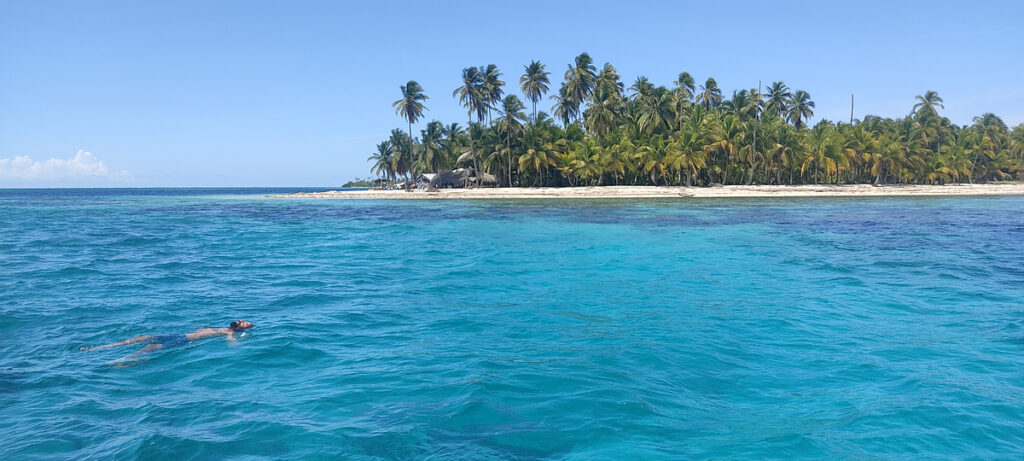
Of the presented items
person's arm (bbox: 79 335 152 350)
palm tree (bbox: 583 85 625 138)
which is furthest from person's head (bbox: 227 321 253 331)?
palm tree (bbox: 583 85 625 138)

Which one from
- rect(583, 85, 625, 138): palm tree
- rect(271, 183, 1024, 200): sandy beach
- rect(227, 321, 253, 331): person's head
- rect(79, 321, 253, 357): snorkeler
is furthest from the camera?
rect(583, 85, 625, 138): palm tree

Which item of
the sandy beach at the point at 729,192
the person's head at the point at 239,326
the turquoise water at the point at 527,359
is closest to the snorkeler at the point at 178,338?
the person's head at the point at 239,326

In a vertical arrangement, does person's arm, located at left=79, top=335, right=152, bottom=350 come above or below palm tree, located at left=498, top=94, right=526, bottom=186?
below

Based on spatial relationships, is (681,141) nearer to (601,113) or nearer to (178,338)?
(601,113)

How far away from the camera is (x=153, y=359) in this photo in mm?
7227

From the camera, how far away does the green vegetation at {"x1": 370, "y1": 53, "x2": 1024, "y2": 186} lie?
2251 inches

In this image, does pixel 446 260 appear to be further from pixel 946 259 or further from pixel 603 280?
pixel 946 259

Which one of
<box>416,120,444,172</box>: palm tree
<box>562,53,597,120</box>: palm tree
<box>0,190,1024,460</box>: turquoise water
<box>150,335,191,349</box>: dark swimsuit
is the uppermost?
<box>562,53,597,120</box>: palm tree

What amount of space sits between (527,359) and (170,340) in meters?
5.29

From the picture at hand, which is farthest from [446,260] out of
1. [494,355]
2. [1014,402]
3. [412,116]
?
[412,116]

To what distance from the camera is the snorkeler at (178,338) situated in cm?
766

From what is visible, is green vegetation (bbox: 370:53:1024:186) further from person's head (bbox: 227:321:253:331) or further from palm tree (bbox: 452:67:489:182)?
person's head (bbox: 227:321:253:331)

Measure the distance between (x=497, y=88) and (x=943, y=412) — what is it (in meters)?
67.4

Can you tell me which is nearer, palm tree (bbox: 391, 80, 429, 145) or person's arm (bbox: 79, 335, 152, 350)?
person's arm (bbox: 79, 335, 152, 350)
